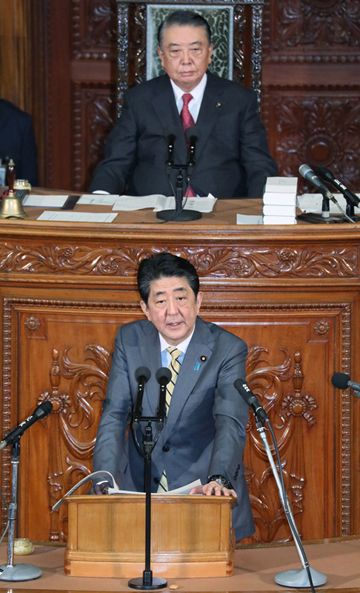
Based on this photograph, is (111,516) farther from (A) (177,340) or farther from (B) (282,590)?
(A) (177,340)

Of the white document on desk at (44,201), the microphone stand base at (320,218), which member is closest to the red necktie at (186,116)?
the white document on desk at (44,201)

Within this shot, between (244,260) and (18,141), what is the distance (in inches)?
91.2

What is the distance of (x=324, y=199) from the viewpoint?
5.52 metres

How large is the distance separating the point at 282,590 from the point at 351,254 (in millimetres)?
1878

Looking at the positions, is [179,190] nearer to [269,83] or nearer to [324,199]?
[324,199]

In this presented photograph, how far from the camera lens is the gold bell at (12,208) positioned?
5531 mm

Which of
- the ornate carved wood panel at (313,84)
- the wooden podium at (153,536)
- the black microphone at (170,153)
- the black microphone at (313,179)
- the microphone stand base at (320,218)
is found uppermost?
the ornate carved wood panel at (313,84)

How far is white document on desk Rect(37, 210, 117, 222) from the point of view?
18.1ft

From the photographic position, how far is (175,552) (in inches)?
156

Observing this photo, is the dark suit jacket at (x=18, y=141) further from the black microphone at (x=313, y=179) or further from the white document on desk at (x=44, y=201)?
the black microphone at (x=313, y=179)

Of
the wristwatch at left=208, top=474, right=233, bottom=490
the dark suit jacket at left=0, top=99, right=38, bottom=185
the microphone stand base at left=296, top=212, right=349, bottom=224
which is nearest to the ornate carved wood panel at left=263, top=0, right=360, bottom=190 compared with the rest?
the dark suit jacket at left=0, top=99, right=38, bottom=185

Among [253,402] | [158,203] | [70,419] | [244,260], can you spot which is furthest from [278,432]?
[253,402]

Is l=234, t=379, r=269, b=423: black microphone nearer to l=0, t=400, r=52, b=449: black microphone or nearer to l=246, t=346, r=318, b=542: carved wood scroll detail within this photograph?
l=0, t=400, r=52, b=449: black microphone

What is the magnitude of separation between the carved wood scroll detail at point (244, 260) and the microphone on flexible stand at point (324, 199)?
5.3 inches
